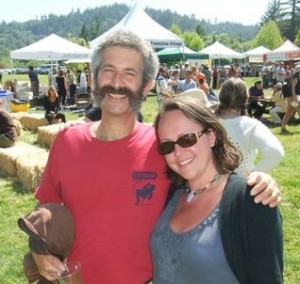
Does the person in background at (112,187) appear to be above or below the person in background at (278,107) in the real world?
above

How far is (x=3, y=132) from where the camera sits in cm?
1030

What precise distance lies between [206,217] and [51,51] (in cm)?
1810

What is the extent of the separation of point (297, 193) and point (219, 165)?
227 inches

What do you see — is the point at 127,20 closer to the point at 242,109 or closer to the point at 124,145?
the point at 242,109

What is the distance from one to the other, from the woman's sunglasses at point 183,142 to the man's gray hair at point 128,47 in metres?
0.53

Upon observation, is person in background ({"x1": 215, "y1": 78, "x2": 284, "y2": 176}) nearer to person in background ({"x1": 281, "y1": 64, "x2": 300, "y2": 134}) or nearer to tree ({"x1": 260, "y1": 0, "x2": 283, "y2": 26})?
person in background ({"x1": 281, "y1": 64, "x2": 300, "y2": 134})

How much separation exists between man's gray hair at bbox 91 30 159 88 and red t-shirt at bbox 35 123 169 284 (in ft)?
1.45

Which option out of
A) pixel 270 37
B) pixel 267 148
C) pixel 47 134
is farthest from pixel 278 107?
pixel 270 37

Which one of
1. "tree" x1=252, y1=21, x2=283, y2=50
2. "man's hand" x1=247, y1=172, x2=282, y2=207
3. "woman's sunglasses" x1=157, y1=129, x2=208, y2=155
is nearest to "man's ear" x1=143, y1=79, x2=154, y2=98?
"woman's sunglasses" x1=157, y1=129, x2=208, y2=155

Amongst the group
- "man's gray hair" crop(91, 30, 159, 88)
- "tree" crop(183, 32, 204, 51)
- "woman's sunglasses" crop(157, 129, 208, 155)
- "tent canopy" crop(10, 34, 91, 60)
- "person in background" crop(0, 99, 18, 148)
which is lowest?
"tree" crop(183, 32, 204, 51)

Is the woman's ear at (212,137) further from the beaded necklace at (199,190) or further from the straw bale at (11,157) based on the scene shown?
the straw bale at (11,157)

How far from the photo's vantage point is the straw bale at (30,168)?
7.75m

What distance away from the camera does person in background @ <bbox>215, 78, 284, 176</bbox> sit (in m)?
3.66

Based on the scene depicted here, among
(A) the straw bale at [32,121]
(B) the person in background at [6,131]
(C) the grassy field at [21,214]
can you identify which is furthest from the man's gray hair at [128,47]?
(A) the straw bale at [32,121]
